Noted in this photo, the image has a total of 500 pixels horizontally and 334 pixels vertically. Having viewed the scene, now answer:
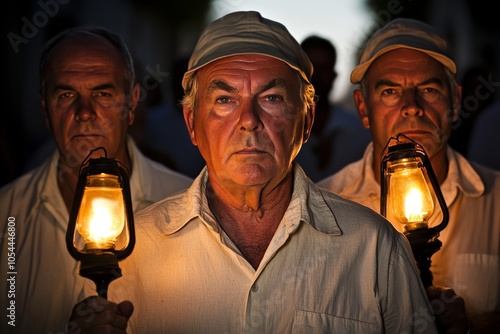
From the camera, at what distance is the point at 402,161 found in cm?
414

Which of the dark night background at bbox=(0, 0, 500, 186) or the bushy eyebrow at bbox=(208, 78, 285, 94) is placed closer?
the bushy eyebrow at bbox=(208, 78, 285, 94)

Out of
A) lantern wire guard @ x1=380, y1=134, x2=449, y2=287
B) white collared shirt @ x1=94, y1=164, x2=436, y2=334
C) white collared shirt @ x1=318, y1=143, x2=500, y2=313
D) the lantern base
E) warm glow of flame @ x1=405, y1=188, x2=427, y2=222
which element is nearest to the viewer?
the lantern base

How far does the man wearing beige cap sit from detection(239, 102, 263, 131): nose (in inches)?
50.0

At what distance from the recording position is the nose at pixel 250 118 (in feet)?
12.1

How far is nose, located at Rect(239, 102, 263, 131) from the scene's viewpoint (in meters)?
3.70

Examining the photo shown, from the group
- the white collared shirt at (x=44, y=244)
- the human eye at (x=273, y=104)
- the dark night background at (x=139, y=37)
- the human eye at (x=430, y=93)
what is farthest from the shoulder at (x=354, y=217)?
the dark night background at (x=139, y=37)

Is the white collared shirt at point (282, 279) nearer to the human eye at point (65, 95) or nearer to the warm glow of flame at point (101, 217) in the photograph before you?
the warm glow of flame at point (101, 217)

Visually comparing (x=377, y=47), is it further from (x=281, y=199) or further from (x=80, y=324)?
(x=80, y=324)

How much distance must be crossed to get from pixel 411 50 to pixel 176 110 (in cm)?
282

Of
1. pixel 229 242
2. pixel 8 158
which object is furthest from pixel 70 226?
pixel 8 158

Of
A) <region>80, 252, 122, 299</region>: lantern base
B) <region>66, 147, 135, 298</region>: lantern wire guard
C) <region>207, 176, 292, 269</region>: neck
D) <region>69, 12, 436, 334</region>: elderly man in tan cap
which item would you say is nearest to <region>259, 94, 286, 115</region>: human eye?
<region>69, 12, 436, 334</region>: elderly man in tan cap

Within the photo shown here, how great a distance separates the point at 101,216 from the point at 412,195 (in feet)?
4.79

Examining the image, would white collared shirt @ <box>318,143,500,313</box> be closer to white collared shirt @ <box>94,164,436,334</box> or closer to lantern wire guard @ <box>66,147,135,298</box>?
white collared shirt @ <box>94,164,436,334</box>

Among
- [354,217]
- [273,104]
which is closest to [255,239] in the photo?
[354,217]
